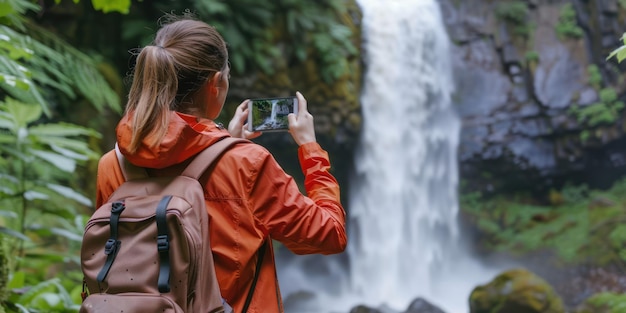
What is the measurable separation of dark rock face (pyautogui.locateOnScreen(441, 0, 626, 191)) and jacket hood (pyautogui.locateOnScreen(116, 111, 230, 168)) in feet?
41.7

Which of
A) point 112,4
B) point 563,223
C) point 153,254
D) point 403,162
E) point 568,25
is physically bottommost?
point 563,223

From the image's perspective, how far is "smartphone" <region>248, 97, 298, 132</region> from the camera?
1.79 m

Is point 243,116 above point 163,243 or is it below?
above

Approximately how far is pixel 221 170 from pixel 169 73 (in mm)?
279

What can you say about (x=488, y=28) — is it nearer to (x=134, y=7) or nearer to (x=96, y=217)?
(x=134, y=7)

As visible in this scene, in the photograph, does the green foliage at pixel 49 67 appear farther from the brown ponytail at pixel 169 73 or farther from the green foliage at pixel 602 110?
the green foliage at pixel 602 110

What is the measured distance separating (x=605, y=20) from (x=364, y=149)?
6.03 meters

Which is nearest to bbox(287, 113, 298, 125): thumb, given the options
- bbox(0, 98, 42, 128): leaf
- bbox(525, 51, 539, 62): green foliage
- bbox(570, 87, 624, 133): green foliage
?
bbox(0, 98, 42, 128): leaf

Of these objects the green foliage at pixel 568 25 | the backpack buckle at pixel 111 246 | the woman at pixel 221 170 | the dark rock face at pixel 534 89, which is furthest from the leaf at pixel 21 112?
the green foliage at pixel 568 25

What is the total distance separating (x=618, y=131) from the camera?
43.6ft

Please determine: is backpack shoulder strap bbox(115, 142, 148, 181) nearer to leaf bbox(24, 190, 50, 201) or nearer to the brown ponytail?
the brown ponytail

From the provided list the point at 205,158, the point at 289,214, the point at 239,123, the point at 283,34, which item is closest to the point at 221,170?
the point at 205,158

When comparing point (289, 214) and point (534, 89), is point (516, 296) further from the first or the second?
point (289, 214)

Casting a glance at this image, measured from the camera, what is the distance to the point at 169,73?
1.58m
